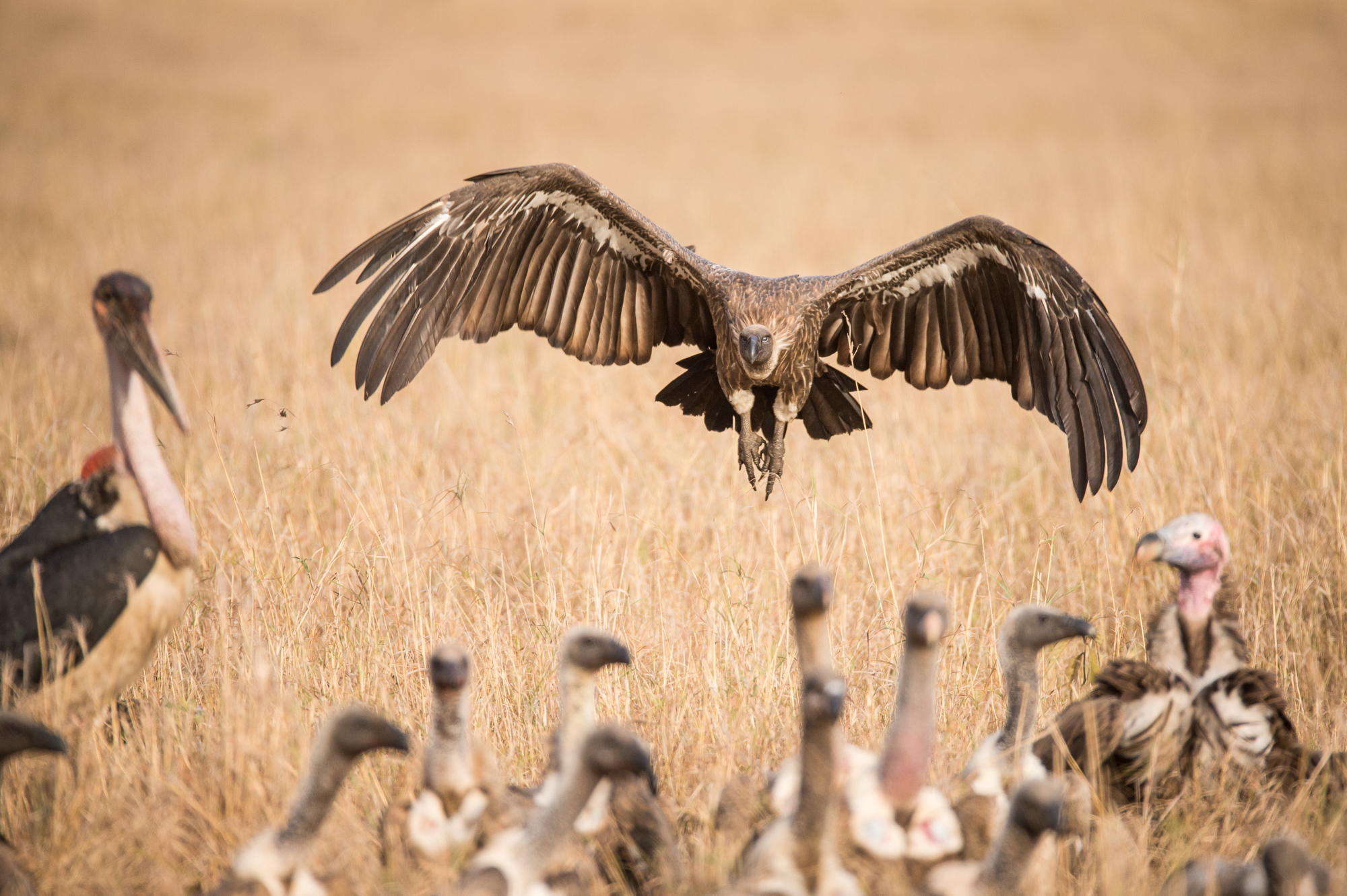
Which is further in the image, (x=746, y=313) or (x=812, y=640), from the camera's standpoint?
(x=746, y=313)

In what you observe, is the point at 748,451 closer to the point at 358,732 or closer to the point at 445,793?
the point at 445,793

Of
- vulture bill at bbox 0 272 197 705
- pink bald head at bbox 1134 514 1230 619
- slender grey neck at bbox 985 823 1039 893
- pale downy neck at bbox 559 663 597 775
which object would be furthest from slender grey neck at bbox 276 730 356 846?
pink bald head at bbox 1134 514 1230 619

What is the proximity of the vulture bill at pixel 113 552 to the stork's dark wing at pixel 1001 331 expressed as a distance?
117 inches

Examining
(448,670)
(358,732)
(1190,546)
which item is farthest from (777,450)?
(358,732)

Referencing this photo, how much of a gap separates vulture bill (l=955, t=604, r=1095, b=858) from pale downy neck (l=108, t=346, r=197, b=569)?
2.29 meters

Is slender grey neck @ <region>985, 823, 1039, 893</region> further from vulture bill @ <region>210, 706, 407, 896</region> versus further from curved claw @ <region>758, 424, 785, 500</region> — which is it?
curved claw @ <region>758, 424, 785, 500</region>

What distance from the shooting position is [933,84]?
25.0 m

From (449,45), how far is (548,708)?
30.3m

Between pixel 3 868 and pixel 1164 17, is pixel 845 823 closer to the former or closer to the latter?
pixel 3 868

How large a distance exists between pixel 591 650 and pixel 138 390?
1521 mm

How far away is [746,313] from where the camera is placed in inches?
193

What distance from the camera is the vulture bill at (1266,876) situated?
2.42 metres

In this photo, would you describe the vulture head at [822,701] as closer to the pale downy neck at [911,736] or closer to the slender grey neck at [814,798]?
the slender grey neck at [814,798]

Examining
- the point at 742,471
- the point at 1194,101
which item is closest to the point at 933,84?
the point at 1194,101
